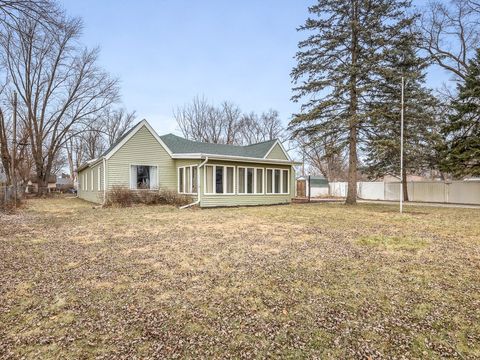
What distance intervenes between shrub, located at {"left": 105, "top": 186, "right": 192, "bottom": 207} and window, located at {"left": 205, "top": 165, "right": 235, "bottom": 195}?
119 cm

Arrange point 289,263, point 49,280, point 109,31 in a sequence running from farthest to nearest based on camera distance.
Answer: point 109,31
point 289,263
point 49,280

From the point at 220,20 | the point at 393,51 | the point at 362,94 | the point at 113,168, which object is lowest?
the point at 113,168

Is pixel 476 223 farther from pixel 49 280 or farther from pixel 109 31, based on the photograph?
pixel 109 31

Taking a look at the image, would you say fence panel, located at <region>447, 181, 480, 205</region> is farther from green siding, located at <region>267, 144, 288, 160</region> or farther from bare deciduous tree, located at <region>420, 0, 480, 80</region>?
green siding, located at <region>267, 144, 288, 160</region>

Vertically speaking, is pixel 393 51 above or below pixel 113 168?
above

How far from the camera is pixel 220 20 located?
576 inches

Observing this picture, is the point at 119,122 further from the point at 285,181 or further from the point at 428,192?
the point at 428,192

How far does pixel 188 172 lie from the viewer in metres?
14.6

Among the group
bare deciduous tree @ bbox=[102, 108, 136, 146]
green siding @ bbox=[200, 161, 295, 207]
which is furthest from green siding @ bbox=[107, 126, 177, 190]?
bare deciduous tree @ bbox=[102, 108, 136, 146]

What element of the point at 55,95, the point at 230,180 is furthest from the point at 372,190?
the point at 55,95

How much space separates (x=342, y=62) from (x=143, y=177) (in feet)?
39.1

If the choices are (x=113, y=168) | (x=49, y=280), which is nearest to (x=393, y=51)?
(x=113, y=168)

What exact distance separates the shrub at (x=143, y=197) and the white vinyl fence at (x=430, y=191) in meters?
17.1

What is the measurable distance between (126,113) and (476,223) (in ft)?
127
